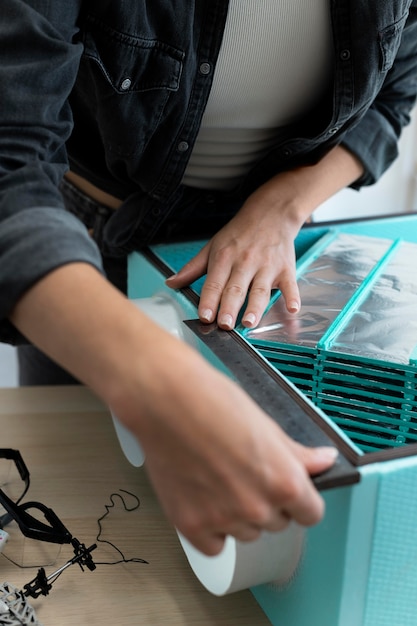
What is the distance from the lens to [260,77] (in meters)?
0.77

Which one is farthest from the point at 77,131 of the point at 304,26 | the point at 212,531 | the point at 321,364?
the point at 212,531

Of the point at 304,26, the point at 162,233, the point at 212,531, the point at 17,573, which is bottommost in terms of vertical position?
the point at 17,573

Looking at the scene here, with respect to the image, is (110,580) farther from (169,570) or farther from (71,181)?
(71,181)

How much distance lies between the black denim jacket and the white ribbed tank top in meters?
0.02

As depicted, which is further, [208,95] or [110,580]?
[208,95]

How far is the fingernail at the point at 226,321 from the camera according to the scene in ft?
2.22

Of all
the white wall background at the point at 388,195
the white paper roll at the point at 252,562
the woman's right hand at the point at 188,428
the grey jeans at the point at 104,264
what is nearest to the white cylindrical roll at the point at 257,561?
the white paper roll at the point at 252,562

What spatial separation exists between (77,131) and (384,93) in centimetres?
39

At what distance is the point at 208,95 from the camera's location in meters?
0.75

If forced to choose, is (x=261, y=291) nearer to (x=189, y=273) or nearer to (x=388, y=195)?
(x=189, y=273)

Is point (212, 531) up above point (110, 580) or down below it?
above

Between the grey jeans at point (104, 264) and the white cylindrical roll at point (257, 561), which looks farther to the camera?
the grey jeans at point (104, 264)

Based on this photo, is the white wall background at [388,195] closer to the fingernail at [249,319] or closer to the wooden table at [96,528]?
the wooden table at [96,528]

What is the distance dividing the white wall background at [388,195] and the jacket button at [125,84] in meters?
1.40
